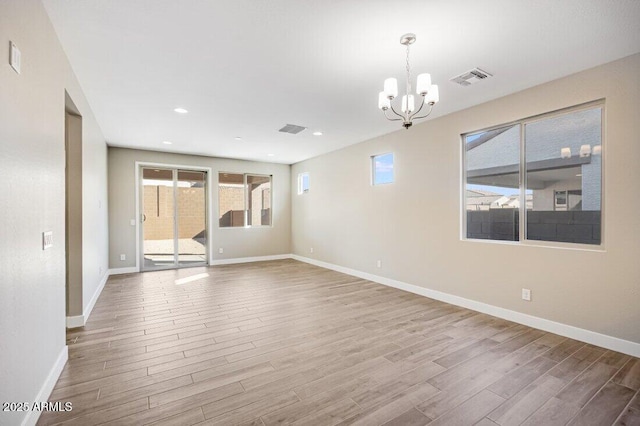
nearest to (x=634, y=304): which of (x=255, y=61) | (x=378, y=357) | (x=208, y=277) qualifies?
(x=378, y=357)

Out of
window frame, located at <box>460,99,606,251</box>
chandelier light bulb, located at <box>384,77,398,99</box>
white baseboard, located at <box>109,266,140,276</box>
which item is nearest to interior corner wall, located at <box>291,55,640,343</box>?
window frame, located at <box>460,99,606,251</box>

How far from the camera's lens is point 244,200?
7824 millimetres

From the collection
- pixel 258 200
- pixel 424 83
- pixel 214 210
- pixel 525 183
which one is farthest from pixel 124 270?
pixel 525 183

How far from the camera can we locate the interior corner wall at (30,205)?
4.93ft

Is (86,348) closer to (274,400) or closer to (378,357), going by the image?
(274,400)

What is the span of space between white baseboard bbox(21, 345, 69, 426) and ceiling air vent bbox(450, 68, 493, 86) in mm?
4244

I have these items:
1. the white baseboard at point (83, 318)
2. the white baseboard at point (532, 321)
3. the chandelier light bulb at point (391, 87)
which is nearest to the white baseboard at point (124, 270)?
the white baseboard at point (83, 318)

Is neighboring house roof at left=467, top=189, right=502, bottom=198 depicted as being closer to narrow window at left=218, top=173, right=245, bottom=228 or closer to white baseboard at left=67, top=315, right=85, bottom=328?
white baseboard at left=67, top=315, right=85, bottom=328

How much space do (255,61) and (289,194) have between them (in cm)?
567

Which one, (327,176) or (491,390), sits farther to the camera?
(327,176)

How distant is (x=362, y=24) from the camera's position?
2238mm

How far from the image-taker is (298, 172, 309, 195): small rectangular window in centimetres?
770

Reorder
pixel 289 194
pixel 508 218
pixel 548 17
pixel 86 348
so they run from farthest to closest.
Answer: pixel 289 194 < pixel 508 218 < pixel 86 348 < pixel 548 17

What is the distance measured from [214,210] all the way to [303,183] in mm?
2361
